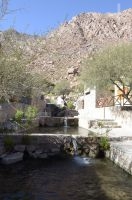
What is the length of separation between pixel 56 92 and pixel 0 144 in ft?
236

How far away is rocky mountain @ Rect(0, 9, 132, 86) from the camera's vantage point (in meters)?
8.41

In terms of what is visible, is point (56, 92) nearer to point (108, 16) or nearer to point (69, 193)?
point (108, 16)

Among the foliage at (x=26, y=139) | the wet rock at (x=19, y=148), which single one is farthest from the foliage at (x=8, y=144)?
the foliage at (x=26, y=139)

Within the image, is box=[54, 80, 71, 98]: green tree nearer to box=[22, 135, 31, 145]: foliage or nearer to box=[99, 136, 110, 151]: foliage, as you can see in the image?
box=[22, 135, 31, 145]: foliage

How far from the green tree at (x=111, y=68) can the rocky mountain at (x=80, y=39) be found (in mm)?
2317

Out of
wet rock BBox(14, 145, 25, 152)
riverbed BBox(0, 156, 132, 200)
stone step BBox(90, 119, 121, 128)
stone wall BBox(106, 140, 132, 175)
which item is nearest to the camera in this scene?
riverbed BBox(0, 156, 132, 200)

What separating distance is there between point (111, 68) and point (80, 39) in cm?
4582

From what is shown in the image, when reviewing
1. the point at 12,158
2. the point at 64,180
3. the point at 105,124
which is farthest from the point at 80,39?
the point at 64,180

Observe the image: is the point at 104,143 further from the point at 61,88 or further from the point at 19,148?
the point at 61,88

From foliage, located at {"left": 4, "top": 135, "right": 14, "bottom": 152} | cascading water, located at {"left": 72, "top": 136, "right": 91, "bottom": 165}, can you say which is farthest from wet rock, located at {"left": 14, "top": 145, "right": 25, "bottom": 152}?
cascading water, located at {"left": 72, "top": 136, "right": 91, "bottom": 165}

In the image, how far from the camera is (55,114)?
52406 mm

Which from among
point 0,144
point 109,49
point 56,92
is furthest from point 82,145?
point 56,92

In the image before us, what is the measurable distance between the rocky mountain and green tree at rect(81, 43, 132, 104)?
→ 2317 mm

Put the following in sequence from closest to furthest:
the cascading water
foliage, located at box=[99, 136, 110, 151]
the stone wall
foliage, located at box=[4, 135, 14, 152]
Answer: the stone wall → the cascading water → foliage, located at box=[4, 135, 14, 152] → foliage, located at box=[99, 136, 110, 151]
